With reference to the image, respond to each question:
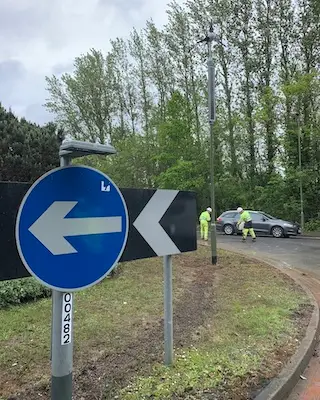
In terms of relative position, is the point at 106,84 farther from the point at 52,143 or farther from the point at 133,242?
the point at 133,242

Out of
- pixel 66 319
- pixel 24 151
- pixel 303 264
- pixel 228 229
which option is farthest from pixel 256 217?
pixel 66 319

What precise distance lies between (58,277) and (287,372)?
8.90 feet

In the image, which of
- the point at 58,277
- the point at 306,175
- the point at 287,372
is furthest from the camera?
the point at 306,175

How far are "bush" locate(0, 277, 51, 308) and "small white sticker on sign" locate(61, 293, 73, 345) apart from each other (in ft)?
15.3

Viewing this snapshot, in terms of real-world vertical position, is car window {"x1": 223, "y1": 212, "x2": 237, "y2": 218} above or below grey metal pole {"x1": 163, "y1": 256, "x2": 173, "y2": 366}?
above

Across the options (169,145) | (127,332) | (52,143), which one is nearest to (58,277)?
(127,332)

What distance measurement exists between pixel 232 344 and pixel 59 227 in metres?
3.07

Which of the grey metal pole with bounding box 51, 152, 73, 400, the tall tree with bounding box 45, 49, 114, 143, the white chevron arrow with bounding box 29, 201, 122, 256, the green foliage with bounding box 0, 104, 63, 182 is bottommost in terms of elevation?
the grey metal pole with bounding box 51, 152, 73, 400

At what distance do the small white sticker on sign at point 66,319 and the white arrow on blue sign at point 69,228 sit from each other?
11 cm

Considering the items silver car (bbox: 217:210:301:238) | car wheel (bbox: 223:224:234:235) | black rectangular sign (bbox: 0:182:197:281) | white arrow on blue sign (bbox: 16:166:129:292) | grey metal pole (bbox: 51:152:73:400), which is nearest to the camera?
white arrow on blue sign (bbox: 16:166:129:292)

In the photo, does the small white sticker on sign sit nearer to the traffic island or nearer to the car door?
the traffic island

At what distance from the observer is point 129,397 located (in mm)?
3244

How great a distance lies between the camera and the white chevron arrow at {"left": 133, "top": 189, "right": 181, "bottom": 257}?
11.2ft

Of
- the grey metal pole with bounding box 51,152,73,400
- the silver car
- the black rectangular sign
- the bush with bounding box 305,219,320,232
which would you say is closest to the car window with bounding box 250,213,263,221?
the silver car
